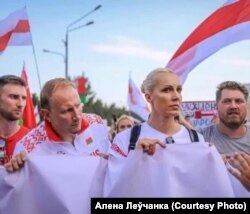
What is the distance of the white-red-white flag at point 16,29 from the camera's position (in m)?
5.71

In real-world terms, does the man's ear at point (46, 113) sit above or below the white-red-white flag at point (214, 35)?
below

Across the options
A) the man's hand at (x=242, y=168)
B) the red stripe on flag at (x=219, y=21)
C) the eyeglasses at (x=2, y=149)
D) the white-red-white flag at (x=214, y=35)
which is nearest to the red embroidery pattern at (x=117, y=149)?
the man's hand at (x=242, y=168)

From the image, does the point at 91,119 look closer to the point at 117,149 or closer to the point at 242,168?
the point at 117,149

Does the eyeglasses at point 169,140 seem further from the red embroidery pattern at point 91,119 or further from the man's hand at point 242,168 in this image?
the red embroidery pattern at point 91,119

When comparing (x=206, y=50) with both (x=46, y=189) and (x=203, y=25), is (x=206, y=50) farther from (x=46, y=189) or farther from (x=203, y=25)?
(x=46, y=189)

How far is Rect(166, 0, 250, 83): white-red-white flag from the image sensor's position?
13.5ft

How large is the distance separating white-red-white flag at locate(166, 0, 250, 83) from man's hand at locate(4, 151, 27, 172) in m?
2.29

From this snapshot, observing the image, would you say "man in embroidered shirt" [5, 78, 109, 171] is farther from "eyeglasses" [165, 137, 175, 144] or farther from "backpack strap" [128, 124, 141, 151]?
"eyeglasses" [165, 137, 175, 144]

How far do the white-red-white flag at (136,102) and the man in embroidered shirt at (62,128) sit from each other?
22.2 ft

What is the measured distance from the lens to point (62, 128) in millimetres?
2617

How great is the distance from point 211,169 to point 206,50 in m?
2.25

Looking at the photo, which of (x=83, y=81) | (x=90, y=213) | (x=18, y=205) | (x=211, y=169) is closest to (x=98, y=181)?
(x=90, y=213)

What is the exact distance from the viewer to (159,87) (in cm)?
263
